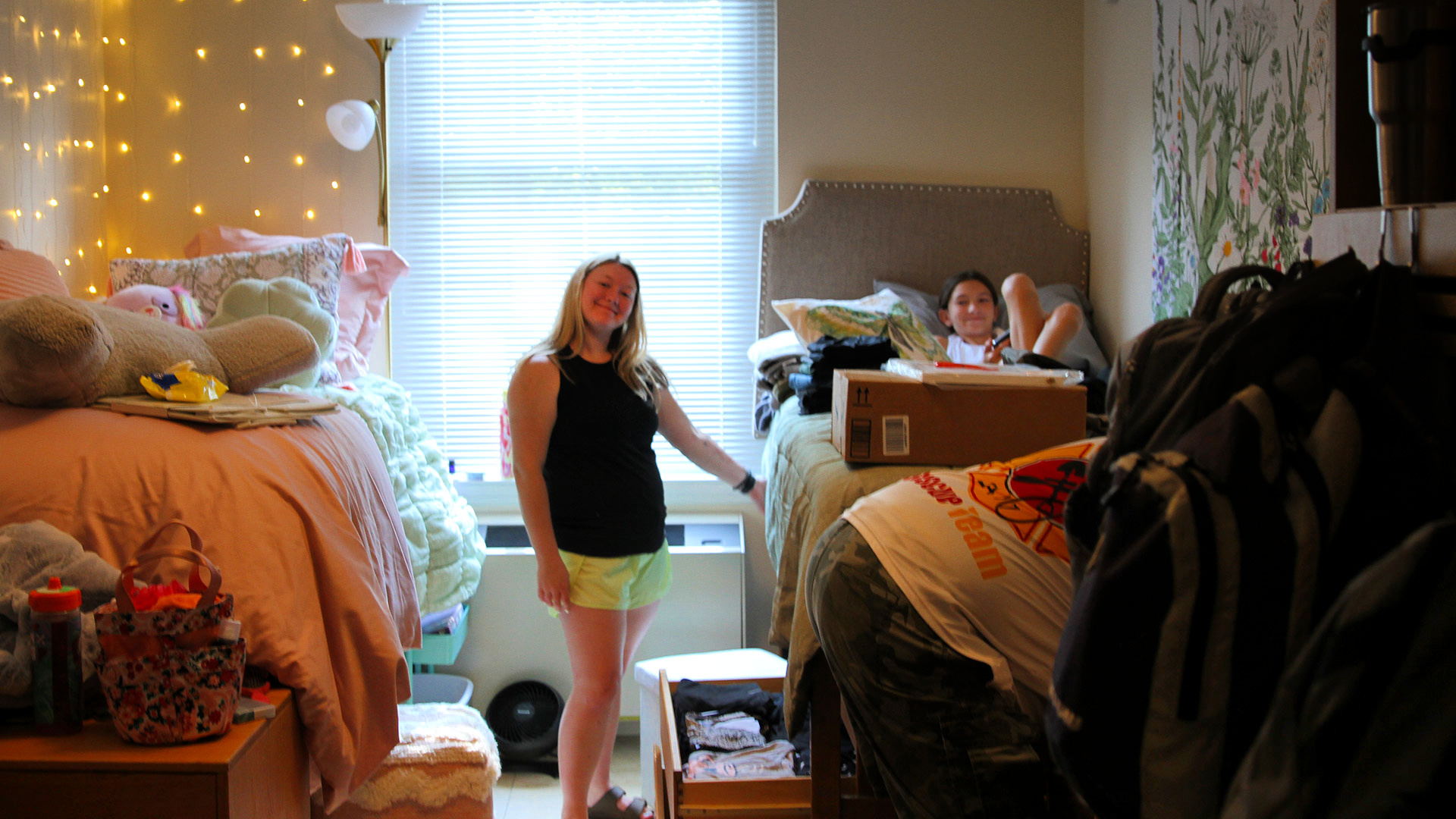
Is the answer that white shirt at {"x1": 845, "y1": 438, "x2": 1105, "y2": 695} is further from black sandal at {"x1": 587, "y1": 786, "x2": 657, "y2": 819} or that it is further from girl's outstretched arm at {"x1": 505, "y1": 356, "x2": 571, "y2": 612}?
black sandal at {"x1": 587, "y1": 786, "x2": 657, "y2": 819}

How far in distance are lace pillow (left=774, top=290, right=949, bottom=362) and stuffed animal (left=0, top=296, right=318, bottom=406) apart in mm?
1381

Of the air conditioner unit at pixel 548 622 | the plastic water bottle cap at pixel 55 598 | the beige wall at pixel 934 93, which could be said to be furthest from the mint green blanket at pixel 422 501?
the beige wall at pixel 934 93

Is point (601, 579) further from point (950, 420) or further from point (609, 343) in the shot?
point (950, 420)

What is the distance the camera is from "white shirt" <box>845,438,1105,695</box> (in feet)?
3.90

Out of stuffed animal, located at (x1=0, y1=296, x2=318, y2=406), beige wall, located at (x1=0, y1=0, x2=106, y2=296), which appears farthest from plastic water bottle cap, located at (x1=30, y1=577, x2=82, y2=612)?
beige wall, located at (x1=0, y1=0, x2=106, y2=296)

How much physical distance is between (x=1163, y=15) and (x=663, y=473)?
208 centimetres

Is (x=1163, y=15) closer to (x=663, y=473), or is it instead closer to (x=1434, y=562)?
(x=663, y=473)

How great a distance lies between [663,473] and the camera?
347 centimetres

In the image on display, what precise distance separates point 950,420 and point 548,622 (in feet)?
5.78

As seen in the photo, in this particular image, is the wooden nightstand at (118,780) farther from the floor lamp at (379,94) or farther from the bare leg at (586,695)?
the floor lamp at (379,94)

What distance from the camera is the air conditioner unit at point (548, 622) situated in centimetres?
306

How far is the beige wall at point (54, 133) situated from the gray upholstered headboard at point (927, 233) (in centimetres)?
223

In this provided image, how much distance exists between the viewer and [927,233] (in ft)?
10.7

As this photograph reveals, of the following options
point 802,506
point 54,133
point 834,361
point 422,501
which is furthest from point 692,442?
point 54,133
